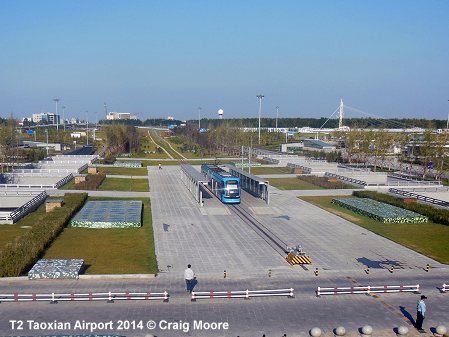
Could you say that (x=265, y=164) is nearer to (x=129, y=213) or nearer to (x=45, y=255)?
(x=129, y=213)

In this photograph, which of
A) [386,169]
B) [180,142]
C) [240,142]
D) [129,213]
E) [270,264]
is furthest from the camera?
[180,142]

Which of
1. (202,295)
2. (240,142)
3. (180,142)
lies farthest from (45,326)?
(180,142)

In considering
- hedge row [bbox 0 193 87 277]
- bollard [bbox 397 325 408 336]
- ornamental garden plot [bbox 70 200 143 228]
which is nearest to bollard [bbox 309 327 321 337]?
bollard [bbox 397 325 408 336]

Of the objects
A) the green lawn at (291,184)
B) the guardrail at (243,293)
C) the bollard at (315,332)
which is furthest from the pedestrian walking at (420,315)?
the green lawn at (291,184)

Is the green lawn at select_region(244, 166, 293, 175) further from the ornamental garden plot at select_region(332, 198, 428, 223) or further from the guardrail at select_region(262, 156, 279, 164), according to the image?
the ornamental garden plot at select_region(332, 198, 428, 223)

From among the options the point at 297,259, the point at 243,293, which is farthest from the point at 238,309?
the point at 297,259

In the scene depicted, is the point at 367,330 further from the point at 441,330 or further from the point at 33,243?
the point at 33,243
